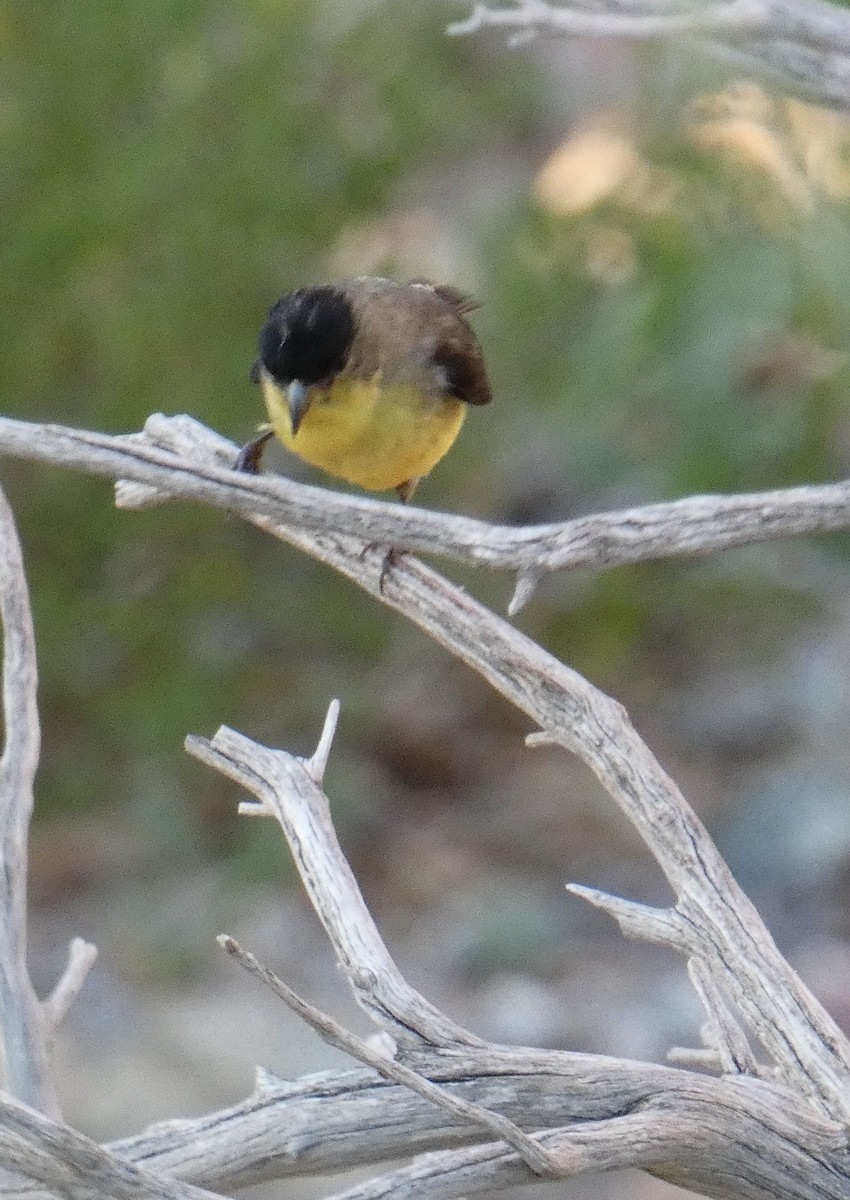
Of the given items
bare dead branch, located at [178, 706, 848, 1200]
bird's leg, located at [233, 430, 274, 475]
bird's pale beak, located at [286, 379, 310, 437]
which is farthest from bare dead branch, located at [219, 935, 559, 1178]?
bird's pale beak, located at [286, 379, 310, 437]

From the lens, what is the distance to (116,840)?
616 cm

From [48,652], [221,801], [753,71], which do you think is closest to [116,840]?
[221,801]

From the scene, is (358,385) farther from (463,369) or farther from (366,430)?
(463,369)

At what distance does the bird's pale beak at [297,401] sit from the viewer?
304 centimetres

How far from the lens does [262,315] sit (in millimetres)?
5188

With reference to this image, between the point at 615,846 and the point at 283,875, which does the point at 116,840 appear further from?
the point at 615,846

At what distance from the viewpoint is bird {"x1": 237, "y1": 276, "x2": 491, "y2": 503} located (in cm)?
311

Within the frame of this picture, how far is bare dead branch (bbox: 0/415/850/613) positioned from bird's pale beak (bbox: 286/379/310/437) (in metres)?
0.79

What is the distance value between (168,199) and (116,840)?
7.66 feet

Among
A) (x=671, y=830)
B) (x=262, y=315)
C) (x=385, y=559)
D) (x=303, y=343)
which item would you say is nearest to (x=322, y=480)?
(x=262, y=315)

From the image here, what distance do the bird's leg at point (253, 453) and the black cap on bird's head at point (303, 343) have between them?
0.33 ft

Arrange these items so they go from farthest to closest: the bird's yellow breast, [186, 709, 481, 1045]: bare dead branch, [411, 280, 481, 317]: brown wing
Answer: [411, 280, 481, 317]: brown wing
the bird's yellow breast
[186, 709, 481, 1045]: bare dead branch

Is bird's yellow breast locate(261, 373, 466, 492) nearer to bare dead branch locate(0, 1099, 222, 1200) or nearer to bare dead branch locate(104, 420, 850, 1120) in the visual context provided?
bare dead branch locate(104, 420, 850, 1120)

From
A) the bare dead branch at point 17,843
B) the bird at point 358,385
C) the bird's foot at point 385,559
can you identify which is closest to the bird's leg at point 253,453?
the bird at point 358,385
